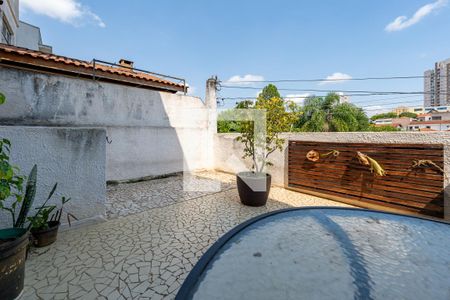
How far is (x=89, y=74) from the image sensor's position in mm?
8016

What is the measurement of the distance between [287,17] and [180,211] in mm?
12125

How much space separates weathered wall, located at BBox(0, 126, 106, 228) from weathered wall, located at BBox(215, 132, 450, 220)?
5.71 metres

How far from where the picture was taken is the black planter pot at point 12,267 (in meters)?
2.30

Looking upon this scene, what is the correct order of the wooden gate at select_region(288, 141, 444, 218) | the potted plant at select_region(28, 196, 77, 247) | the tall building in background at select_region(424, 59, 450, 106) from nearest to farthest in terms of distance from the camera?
the potted plant at select_region(28, 196, 77, 247)
the wooden gate at select_region(288, 141, 444, 218)
the tall building in background at select_region(424, 59, 450, 106)

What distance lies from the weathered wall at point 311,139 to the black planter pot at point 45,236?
257 inches

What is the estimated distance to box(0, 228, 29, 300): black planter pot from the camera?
7.55ft

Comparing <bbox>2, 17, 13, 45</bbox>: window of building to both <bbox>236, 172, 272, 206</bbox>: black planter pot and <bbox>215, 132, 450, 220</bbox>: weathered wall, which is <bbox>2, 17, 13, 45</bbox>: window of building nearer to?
<bbox>215, 132, 450, 220</bbox>: weathered wall

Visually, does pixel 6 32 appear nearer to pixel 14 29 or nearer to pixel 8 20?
pixel 8 20

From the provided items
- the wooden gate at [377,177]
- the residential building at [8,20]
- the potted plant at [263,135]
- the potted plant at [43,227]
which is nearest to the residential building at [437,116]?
the wooden gate at [377,177]

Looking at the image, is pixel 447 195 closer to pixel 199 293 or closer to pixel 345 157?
pixel 345 157

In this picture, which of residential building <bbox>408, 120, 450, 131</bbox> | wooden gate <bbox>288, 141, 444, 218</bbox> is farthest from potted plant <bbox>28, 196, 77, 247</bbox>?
residential building <bbox>408, 120, 450, 131</bbox>

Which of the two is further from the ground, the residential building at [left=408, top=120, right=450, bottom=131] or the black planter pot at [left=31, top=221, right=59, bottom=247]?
the residential building at [left=408, top=120, right=450, bottom=131]

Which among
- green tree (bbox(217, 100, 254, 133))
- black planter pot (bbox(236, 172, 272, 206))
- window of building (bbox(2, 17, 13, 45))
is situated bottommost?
black planter pot (bbox(236, 172, 272, 206))

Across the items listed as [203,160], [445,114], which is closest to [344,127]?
[203,160]
